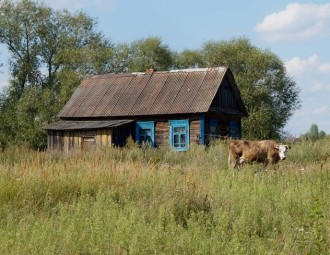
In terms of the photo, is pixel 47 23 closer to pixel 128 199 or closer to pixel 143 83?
pixel 143 83

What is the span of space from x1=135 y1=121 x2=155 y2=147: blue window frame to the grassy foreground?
2058 centimetres

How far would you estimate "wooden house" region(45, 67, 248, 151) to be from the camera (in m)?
32.1

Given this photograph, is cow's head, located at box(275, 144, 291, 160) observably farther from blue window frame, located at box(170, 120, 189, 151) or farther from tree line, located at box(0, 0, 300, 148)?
tree line, located at box(0, 0, 300, 148)

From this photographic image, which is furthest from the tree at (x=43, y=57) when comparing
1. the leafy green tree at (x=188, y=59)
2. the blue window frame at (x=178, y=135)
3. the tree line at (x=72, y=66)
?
Result: the blue window frame at (x=178, y=135)

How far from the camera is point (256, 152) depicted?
19.1 metres

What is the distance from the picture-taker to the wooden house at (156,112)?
32.1 metres

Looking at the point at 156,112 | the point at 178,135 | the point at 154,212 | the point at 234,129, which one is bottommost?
the point at 154,212

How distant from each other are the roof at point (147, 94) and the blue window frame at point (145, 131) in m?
0.74

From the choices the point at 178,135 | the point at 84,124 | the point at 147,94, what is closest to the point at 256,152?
the point at 178,135

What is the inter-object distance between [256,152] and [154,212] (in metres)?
11.3

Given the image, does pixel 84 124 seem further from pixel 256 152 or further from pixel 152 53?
pixel 152 53

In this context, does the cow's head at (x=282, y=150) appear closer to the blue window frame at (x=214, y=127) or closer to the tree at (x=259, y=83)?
the blue window frame at (x=214, y=127)

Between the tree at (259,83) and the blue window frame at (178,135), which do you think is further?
the tree at (259,83)

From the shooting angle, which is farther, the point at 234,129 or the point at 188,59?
the point at 188,59
